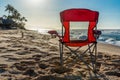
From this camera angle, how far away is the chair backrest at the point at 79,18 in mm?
4660

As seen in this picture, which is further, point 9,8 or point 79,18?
point 9,8

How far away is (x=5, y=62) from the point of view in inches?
195

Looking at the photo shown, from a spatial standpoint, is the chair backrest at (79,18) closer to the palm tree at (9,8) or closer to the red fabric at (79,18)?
the red fabric at (79,18)

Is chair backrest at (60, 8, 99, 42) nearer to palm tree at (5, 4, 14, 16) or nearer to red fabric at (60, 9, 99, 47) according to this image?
red fabric at (60, 9, 99, 47)

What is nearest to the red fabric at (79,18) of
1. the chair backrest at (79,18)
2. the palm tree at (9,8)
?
the chair backrest at (79,18)

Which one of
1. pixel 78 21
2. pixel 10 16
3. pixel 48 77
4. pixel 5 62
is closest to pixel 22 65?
pixel 5 62

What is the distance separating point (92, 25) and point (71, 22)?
1.36ft

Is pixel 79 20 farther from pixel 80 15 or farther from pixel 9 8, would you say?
pixel 9 8

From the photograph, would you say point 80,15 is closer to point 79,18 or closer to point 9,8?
point 79,18

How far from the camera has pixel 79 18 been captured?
4758 mm

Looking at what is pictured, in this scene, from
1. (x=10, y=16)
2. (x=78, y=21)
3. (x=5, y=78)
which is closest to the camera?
(x=5, y=78)

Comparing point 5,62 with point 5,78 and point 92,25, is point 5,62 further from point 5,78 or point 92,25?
point 92,25

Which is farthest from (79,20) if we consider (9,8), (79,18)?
(9,8)

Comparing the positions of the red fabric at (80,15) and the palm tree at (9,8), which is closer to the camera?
the red fabric at (80,15)
